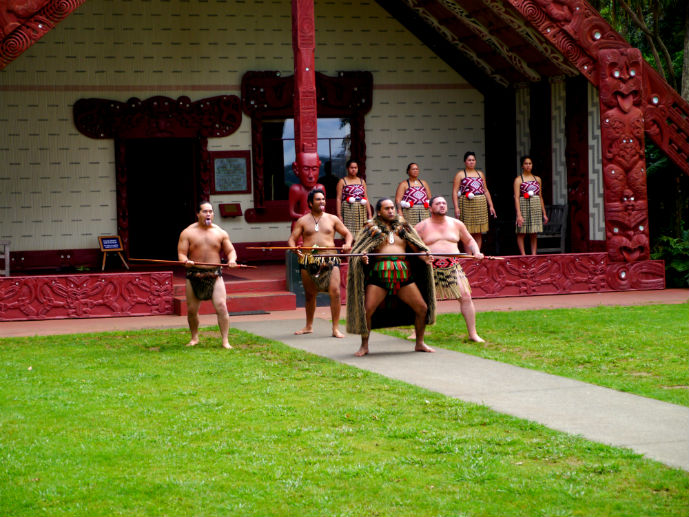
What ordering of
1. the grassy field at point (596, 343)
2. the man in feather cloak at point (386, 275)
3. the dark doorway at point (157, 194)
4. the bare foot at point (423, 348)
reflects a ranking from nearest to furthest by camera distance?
the grassy field at point (596, 343), the man in feather cloak at point (386, 275), the bare foot at point (423, 348), the dark doorway at point (157, 194)

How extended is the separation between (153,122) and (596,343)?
10.9 m

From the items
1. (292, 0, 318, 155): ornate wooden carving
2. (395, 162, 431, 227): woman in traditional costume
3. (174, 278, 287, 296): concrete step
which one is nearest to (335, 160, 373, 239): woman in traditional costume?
(395, 162, 431, 227): woman in traditional costume

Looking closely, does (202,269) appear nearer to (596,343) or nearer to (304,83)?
(596,343)

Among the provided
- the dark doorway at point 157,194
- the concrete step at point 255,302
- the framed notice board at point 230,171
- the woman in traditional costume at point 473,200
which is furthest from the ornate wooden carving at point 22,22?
the woman in traditional costume at point 473,200

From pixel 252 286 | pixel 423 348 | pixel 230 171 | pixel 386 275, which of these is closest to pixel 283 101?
pixel 230 171

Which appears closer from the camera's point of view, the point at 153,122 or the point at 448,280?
the point at 448,280

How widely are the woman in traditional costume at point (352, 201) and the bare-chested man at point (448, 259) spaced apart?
5.02 metres

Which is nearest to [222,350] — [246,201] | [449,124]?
[246,201]

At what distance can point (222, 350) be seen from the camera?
10883 mm

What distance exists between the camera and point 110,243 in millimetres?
18516

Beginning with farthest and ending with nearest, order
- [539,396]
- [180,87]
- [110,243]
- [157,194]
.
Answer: [157,194], [180,87], [110,243], [539,396]

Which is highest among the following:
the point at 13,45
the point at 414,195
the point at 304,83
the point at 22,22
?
the point at 22,22

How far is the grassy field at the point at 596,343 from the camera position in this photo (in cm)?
860

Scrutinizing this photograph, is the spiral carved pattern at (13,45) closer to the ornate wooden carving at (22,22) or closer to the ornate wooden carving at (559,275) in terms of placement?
the ornate wooden carving at (22,22)
